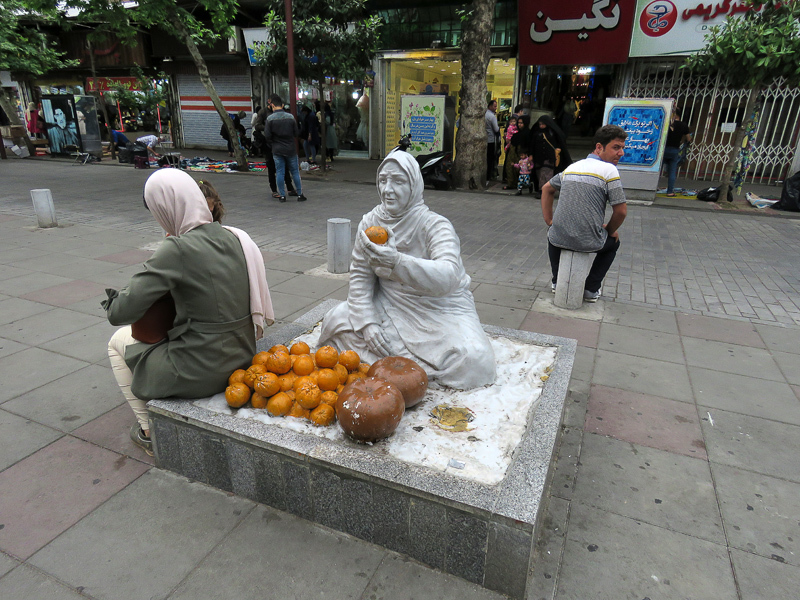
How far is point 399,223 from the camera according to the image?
3135mm

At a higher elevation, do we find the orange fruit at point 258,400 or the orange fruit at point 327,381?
the orange fruit at point 327,381

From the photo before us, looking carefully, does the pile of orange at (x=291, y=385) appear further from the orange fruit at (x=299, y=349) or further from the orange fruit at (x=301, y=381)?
the orange fruit at (x=299, y=349)

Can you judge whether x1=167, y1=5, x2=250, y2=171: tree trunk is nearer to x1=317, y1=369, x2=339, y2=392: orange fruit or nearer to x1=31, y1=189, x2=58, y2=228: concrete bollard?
x1=31, y1=189, x2=58, y2=228: concrete bollard

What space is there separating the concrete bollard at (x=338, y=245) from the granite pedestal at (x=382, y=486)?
3728 mm

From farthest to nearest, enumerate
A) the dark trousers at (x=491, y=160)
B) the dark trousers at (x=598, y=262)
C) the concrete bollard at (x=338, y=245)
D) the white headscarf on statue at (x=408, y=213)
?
the dark trousers at (x=491, y=160), the concrete bollard at (x=338, y=245), the dark trousers at (x=598, y=262), the white headscarf on statue at (x=408, y=213)

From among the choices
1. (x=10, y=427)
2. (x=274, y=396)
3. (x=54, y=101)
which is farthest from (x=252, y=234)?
(x=54, y=101)

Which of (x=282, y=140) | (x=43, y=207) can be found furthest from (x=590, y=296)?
(x=43, y=207)

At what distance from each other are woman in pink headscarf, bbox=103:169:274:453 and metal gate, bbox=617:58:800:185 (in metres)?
14.3

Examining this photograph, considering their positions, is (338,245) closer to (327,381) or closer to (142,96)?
(327,381)

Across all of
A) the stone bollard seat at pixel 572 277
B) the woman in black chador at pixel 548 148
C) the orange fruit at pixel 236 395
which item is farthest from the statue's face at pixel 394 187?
the woman in black chador at pixel 548 148

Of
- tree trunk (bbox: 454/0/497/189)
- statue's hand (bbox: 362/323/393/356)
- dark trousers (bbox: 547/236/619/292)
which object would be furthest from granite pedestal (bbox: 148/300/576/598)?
tree trunk (bbox: 454/0/497/189)

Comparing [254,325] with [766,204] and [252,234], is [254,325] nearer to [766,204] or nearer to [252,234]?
[252,234]

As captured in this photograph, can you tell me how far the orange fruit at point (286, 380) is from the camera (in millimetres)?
2842

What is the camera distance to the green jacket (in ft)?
7.94
